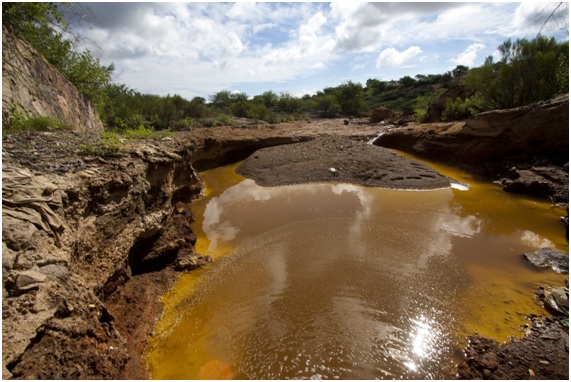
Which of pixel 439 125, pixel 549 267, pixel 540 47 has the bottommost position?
pixel 549 267

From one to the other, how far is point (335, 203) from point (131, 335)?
619cm

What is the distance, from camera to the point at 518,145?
10.8m

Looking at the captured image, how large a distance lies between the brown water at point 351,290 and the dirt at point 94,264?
0.44 metres

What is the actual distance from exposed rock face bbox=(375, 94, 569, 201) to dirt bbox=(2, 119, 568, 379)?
7377 millimetres

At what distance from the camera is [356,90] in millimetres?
37125

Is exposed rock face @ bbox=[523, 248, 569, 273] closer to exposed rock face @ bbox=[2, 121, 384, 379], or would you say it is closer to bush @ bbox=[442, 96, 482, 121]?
exposed rock face @ bbox=[2, 121, 384, 379]

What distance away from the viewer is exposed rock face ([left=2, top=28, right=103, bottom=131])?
5480mm

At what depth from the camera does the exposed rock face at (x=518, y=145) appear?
9.23 meters

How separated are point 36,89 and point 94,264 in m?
5.18

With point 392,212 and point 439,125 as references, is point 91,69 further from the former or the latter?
point 439,125

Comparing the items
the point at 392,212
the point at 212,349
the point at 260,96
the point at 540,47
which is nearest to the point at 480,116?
the point at 540,47

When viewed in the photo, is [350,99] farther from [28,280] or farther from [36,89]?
[28,280]

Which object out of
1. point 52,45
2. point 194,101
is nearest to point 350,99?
point 194,101

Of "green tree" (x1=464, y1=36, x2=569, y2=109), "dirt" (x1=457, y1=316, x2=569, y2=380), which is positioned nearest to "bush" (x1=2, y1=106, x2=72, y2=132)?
"dirt" (x1=457, y1=316, x2=569, y2=380)
